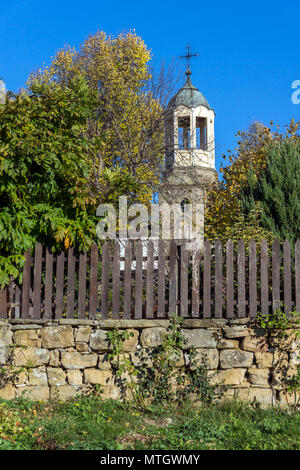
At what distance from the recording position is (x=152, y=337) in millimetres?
6070

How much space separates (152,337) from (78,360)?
1.01 meters

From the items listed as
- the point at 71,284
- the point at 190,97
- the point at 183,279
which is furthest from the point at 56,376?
the point at 190,97

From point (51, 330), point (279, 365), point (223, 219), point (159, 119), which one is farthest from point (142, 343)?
point (159, 119)

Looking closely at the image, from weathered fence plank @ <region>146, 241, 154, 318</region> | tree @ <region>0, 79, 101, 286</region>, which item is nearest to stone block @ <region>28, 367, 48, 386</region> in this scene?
tree @ <region>0, 79, 101, 286</region>

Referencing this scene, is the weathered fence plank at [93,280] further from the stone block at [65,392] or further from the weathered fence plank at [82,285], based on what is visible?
the stone block at [65,392]

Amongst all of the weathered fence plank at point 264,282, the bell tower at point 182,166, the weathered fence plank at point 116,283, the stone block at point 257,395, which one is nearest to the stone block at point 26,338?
the weathered fence plank at point 116,283

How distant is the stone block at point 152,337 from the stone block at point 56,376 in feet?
3.71

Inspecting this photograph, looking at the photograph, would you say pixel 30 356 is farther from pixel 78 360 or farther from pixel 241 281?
pixel 241 281

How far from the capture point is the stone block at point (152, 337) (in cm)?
606

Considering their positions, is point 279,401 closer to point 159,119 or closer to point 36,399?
point 36,399

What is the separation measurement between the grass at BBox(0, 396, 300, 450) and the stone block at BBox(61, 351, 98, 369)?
0.42 meters

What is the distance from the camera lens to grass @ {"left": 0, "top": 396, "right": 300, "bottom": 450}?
15.2 feet

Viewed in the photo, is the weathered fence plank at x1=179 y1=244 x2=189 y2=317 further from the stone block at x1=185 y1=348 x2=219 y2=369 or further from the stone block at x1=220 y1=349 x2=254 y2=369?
the stone block at x1=220 y1=349 x2=254 y2=369
